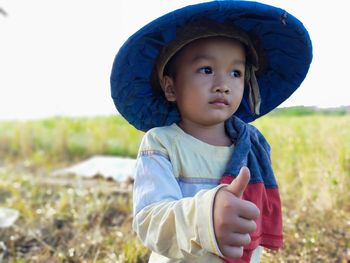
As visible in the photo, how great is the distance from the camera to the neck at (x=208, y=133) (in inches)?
83.0

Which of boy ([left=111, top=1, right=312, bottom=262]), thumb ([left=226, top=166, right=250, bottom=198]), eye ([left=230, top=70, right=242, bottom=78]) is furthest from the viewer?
eye ([left=230, top=70, right=242, bottom=78])

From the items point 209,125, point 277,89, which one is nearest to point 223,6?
point 209,125

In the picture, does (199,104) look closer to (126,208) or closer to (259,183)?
(259,183)

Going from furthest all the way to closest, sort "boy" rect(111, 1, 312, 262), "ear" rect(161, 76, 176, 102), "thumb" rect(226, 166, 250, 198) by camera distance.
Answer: "ear" rect(161, 76, 176, 102) < "boy" rect(111, 1, 312, 262) < "thumb" rect(226, 166, 250, 198)

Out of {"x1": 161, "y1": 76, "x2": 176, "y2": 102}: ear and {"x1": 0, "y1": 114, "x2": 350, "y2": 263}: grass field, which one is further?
{"x1": 0, "y1": 114, "x2": 350, "y2": 263}: grass field

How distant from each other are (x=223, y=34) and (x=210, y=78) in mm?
156

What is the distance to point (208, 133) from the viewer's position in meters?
2.12

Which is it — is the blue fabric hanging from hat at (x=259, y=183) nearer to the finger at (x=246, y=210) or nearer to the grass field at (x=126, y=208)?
the finger at (x=246, y=210)

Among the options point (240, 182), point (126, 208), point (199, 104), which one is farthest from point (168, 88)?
point (126, 208)

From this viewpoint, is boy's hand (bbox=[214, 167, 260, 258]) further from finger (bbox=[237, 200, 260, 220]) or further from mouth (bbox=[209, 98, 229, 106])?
mouth (bbox=[209, 98, 229, 106])

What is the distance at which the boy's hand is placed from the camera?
1520mm

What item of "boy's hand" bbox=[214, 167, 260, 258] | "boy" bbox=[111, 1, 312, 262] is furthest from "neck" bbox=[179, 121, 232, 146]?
"boy's hand" bbox=[214, 167, 260, 258]

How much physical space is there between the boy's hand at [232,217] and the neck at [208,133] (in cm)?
57

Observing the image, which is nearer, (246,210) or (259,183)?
(246,210)
